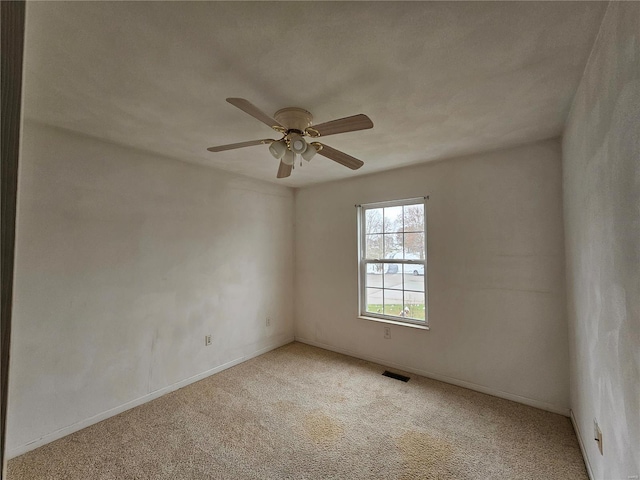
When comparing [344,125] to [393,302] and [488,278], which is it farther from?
[393,302]

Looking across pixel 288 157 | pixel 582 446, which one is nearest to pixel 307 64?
pixel 288 157

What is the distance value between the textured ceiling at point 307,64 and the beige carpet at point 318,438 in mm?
2326

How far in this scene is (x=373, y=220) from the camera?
3.67 m

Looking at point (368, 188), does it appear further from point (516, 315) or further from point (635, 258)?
point (635, 258)

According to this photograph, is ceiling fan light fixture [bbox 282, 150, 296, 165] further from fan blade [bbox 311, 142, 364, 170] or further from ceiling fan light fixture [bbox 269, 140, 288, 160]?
fan blade [bbox 311, 142, 364, 170]

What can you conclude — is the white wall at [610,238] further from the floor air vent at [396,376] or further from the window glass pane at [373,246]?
the window glass pane at [373,246]

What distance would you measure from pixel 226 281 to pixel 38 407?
5.81ft

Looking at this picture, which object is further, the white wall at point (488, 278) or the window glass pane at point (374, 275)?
the window glass pane at point (374, 275)

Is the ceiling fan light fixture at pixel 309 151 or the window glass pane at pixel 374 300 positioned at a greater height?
Result: the ceiling fan light fixture at pixel 309 151

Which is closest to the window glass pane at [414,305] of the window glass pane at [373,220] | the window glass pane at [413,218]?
the window glass pane at [413,218]

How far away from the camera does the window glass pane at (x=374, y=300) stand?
3582mm

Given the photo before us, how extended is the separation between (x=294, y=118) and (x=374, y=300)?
99.5 inches

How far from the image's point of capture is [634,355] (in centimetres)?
102

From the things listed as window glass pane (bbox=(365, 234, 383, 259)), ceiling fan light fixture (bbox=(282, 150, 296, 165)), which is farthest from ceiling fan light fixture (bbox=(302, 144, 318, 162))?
window glass pane (bbox=(365, 234, 383, 259))
